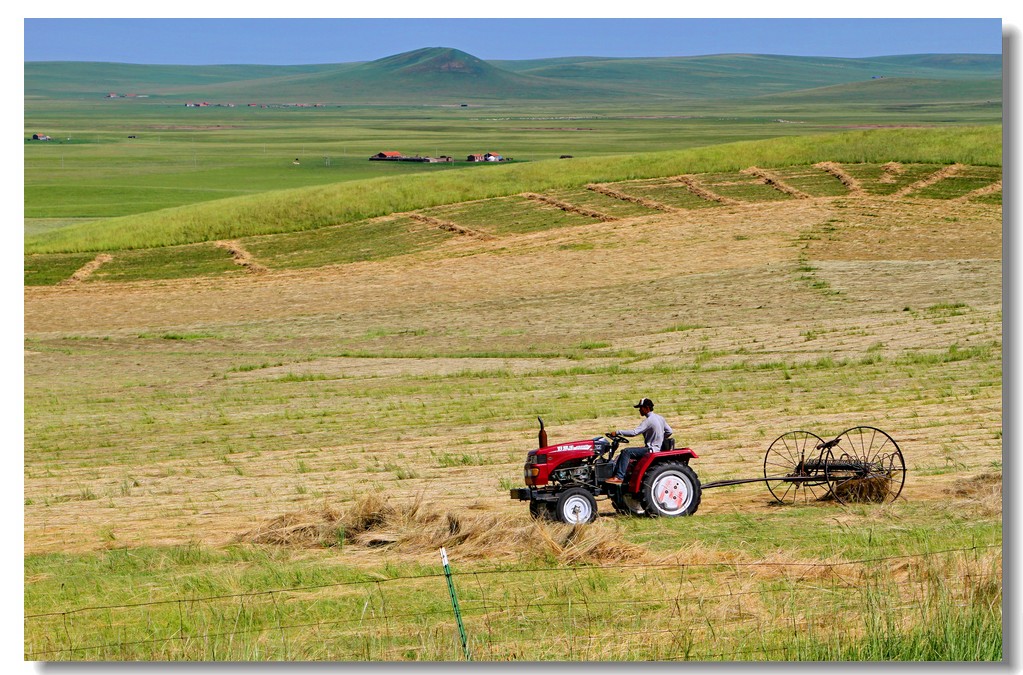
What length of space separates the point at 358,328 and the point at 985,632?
110ft

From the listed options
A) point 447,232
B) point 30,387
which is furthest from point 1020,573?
point 447,232

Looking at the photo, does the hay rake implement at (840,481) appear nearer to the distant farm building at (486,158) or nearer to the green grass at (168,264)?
the green grass at (168,264)

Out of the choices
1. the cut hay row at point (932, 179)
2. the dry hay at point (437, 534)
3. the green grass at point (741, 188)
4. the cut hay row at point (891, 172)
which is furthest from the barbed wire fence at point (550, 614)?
the cut hay row at point (891, 172)

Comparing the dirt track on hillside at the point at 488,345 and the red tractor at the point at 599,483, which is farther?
the dirt track on hillside at the point at 488,345

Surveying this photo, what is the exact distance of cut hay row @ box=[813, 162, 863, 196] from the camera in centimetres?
6044

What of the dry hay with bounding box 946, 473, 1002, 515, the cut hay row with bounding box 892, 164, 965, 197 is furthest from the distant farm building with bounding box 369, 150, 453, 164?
the dry hay with bounding box 946, 473, 1002, 515

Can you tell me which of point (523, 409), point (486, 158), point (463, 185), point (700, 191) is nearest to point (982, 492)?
point (523, 409)

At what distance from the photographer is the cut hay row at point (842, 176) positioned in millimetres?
60438

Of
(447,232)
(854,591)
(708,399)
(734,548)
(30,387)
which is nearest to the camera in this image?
(854,591)

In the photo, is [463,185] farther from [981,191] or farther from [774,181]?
[981,191]

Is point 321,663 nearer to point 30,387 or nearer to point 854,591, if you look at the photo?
point 854,591

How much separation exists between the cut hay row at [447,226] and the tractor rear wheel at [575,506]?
42.5 m

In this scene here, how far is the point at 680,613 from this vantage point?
12.0m

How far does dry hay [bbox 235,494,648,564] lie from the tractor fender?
94 centimetres
